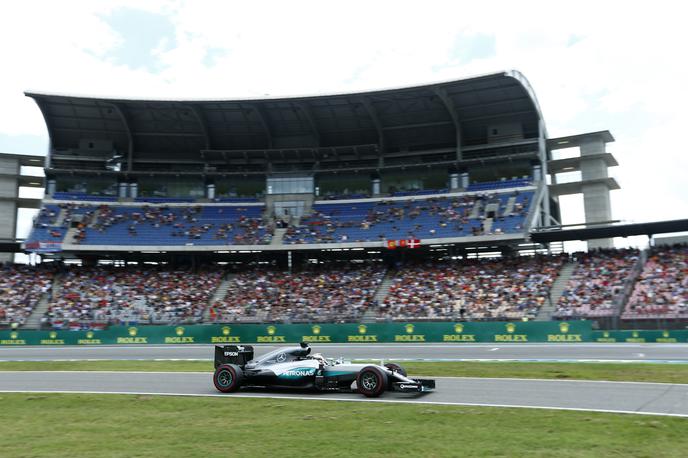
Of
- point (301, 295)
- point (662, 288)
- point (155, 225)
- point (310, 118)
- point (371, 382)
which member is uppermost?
point (310, 118)

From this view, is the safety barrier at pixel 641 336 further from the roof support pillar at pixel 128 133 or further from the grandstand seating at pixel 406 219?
the roof support pillar at pixel 128 133

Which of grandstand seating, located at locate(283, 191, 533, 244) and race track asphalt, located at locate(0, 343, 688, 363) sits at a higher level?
grandstand seating, located at locate(283, 191, 533, 244)

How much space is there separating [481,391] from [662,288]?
95.9 feet

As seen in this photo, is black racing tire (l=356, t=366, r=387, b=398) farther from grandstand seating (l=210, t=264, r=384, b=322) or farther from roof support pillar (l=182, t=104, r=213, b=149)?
roof support pillar (l=182, t=104, r=213, b=149)

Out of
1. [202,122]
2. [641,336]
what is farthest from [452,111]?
[641,336]

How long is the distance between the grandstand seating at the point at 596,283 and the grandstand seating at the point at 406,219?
6153 millimetres

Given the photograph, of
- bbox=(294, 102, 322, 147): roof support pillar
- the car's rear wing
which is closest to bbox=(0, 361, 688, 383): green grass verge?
the car's rear wing

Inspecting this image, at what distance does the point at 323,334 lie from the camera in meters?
37.7

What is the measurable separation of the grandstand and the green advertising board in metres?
3.41

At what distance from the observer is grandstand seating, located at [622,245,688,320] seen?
3494cm

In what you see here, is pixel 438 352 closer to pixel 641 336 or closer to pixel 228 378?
pixel 641 336

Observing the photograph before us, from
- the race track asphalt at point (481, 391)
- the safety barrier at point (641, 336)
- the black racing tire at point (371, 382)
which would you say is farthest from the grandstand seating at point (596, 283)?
the black racing tire at point (371, 382)

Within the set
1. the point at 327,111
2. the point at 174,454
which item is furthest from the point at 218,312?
the point at 174,454

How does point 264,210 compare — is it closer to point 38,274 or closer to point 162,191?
point 162,191
